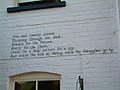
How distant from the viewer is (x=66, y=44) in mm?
6297

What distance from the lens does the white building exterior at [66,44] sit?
5.91 metres

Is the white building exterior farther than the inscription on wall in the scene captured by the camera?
No

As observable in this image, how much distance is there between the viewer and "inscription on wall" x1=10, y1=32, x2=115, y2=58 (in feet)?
20.5

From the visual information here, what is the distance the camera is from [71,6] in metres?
6.48

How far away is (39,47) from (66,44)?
0.68 m

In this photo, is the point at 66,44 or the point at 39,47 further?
the point at 39,47

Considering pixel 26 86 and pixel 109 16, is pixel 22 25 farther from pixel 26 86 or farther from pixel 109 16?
pixel 109 16

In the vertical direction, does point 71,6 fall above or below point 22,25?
above

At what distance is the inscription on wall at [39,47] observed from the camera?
6.25m

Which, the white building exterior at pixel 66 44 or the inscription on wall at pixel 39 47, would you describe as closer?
the white building exterior at pixel 66 44

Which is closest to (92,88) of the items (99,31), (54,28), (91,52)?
(91,52)

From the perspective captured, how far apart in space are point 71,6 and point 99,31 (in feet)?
3.08

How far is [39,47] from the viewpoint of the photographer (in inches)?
256

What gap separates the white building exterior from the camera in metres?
5.91
